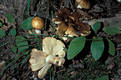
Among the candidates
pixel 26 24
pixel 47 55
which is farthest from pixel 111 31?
pixel 26 24

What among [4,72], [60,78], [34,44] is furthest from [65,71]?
[4,72]

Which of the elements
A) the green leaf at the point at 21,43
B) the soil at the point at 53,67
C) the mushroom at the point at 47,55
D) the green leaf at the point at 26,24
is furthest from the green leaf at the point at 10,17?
the mushroom at the point at 47,55

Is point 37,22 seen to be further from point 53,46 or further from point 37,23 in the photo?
point 53,46

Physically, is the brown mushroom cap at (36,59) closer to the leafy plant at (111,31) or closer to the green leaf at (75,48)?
the green leaf at (75,48)

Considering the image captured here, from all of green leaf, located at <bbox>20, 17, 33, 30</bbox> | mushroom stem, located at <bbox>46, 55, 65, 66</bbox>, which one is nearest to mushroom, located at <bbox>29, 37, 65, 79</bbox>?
mushroom stem, located at <bbox>46, 55, 65, 66</bbox>

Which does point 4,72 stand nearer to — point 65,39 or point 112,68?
point 65,39

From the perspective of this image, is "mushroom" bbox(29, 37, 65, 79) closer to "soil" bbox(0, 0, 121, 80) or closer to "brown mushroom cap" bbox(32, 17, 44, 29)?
"soil" bbox(0, 0, 121, 80)
